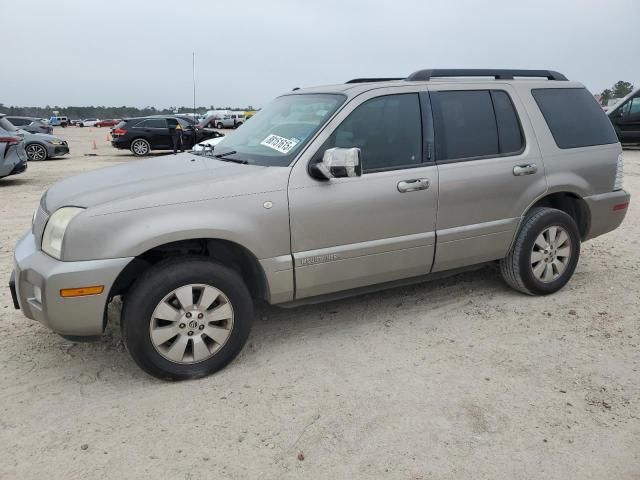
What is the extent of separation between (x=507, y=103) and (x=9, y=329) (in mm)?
4200

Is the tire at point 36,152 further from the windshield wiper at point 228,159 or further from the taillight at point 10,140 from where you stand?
the windshield wiper at point 228,159

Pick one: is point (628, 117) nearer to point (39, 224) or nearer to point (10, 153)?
point (10, 153)

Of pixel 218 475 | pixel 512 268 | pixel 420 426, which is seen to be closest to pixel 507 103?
pixel 512 268

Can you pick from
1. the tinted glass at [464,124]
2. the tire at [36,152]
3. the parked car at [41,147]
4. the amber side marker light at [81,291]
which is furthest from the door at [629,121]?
the amber side marker light at [81,291]

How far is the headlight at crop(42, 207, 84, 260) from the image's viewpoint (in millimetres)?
3082

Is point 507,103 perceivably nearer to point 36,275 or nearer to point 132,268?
point 132,268

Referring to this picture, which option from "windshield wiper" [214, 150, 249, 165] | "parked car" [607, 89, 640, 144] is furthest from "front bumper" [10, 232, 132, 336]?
"parked car" [607, 89, 640, 144]

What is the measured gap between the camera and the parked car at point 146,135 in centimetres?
1934

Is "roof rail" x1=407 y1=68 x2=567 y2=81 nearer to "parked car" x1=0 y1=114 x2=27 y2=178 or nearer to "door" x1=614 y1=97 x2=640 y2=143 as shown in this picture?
"parked car" x1=0 y1=114 x2=27 y2=178

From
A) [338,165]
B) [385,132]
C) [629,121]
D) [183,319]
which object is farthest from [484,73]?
[629,121]

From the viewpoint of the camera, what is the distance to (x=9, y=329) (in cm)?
409

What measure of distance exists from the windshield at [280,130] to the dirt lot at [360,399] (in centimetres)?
130

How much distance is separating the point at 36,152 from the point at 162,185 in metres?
16.0

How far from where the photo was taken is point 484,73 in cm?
446
